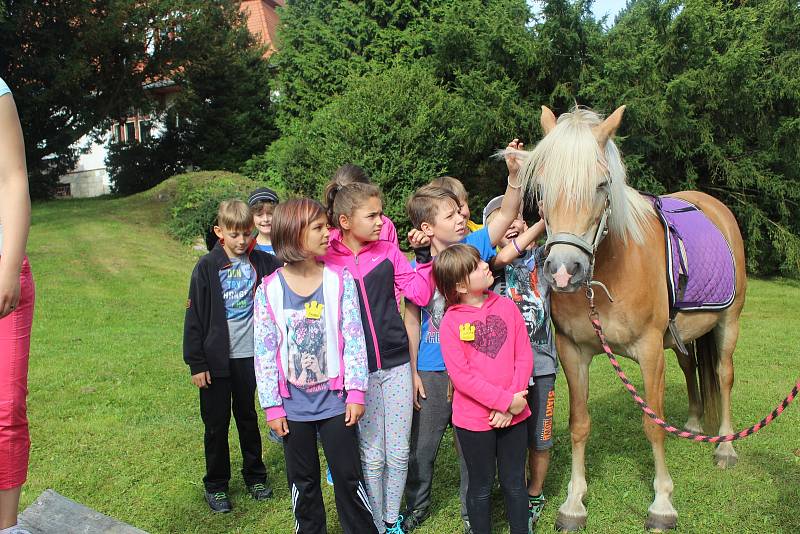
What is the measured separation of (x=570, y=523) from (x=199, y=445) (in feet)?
8.80

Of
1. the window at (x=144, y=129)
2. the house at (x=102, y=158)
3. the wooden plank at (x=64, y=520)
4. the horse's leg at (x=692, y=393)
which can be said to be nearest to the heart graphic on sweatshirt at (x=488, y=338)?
the wooden plank at (x=64, y=520)

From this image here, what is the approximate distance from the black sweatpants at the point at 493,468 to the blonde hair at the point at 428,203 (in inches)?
41.6

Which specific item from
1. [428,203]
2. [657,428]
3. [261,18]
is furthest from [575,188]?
[261,18]

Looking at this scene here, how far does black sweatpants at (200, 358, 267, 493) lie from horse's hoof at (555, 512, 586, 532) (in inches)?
70.9

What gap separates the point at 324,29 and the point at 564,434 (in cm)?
1654

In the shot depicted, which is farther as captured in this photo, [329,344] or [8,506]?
[329,344]

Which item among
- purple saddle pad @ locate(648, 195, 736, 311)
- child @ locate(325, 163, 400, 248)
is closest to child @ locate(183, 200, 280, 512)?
child @ locate(325, 163, 400, 248)

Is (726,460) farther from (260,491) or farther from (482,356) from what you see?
(260,491)

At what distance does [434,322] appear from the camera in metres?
3.20

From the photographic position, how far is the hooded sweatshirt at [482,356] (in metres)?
2.82

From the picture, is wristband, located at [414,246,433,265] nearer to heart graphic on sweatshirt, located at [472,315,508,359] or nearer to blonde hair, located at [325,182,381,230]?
blonde hair, located at [325,182,381,230]

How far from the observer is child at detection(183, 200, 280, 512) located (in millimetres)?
3480

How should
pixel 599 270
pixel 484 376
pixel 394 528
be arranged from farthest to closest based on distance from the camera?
pixel 599 270 → pixel 394 528 → pixel 484 376

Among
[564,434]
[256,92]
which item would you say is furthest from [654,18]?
[256,92]
